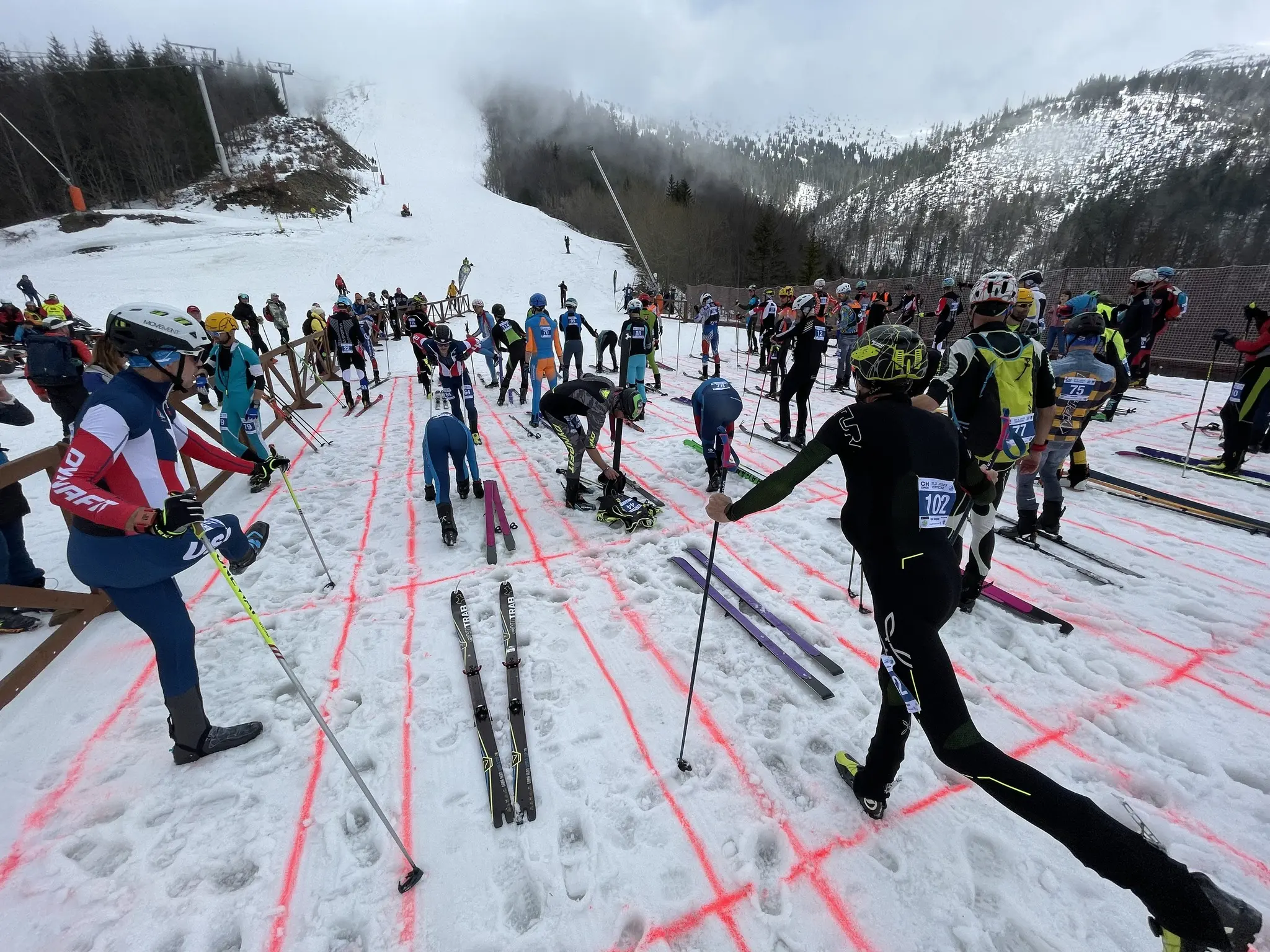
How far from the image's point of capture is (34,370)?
6.51 m

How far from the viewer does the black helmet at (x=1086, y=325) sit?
5.11 metres

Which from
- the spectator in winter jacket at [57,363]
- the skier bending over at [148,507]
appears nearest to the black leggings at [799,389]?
the skier bending over at [148,507]

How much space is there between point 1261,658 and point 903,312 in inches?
422

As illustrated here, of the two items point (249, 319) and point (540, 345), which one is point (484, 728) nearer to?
point (540, 345)

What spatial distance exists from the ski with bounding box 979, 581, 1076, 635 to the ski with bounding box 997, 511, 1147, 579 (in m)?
1.25

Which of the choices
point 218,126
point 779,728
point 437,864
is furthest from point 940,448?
point 218,126

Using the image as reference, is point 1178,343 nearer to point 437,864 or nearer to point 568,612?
point 568,612

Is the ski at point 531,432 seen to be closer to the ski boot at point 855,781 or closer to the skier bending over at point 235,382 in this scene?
the skier bending over at point 235,382

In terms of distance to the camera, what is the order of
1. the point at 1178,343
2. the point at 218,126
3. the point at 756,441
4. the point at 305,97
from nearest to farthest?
the point at 756,441
the point at 1178,343
the point at 218,126
the point at 305,97

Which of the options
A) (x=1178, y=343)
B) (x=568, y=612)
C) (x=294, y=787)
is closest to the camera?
(x=294, y=787)

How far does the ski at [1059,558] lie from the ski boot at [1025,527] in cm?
1

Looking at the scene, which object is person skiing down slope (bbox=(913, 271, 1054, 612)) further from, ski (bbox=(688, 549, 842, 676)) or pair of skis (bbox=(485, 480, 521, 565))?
pair of skis (bbox=(485, 480, 521, 565))

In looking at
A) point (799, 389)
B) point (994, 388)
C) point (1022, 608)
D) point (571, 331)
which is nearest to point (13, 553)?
point (994, 388)

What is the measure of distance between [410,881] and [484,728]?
833 mm
